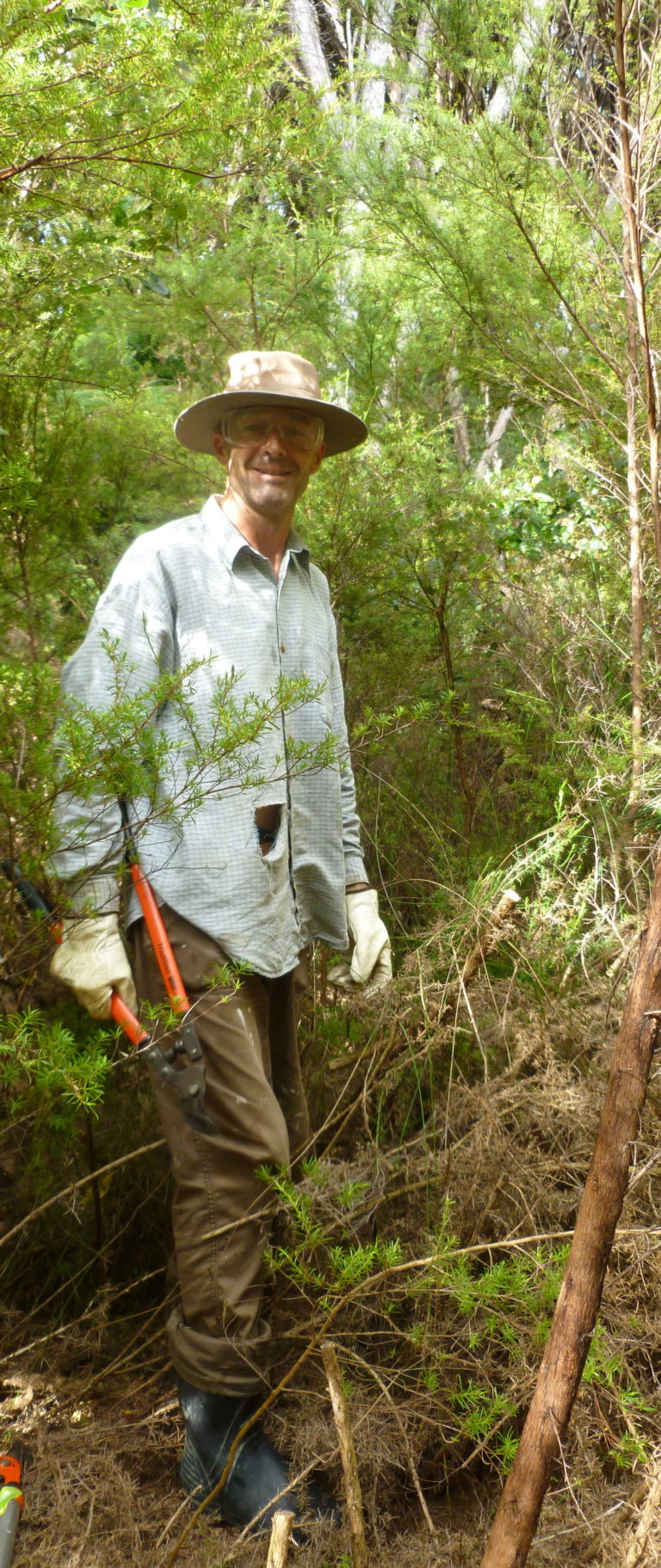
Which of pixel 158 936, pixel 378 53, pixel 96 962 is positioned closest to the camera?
pixel 96 962

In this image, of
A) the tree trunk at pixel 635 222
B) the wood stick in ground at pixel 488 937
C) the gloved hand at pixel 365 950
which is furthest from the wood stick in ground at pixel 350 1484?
the tree trunk at pixel 635 222

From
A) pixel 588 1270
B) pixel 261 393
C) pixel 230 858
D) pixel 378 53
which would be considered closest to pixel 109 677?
pixel 230 858

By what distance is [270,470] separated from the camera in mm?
2848

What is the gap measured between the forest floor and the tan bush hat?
5.19ft

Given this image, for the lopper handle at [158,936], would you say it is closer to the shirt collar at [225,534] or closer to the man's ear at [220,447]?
the shirt collar at [225,534]

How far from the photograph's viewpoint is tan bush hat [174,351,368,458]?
9.29 ft

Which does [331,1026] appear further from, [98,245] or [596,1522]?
[98,245]

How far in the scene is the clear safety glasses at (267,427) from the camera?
2891 mm

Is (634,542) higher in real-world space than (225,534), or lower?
lower

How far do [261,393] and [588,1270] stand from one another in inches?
85.1

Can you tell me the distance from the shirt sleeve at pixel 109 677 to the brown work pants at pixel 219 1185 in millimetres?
420

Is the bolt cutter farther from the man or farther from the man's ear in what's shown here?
the man's ear

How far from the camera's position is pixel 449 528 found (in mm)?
4543

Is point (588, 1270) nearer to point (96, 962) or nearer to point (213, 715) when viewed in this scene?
point (96, 962)
